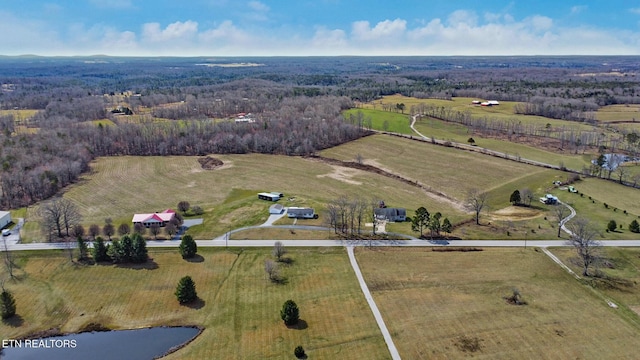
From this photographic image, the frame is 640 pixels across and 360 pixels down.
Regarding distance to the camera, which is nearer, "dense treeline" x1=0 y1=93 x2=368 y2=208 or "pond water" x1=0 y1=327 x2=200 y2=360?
"pond water" x1=0 y1=327 x2=200 y2=360

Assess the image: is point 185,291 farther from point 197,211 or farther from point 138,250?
point 197,211

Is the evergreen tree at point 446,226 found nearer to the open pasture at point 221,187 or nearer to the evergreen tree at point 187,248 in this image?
the open pasture at point 221,187

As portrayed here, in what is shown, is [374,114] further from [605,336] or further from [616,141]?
[605,336]

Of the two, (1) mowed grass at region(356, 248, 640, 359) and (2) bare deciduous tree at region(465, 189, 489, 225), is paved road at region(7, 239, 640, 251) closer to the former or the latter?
(1) mowed grass at region(356, 248, 640, 359)

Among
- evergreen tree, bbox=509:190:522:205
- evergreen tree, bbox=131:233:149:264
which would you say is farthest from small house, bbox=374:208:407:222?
evergreen tree, bbox=131:233:149:264

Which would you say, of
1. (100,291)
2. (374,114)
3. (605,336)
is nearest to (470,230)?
(605,336)

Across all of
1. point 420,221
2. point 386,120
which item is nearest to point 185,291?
point 420,221
